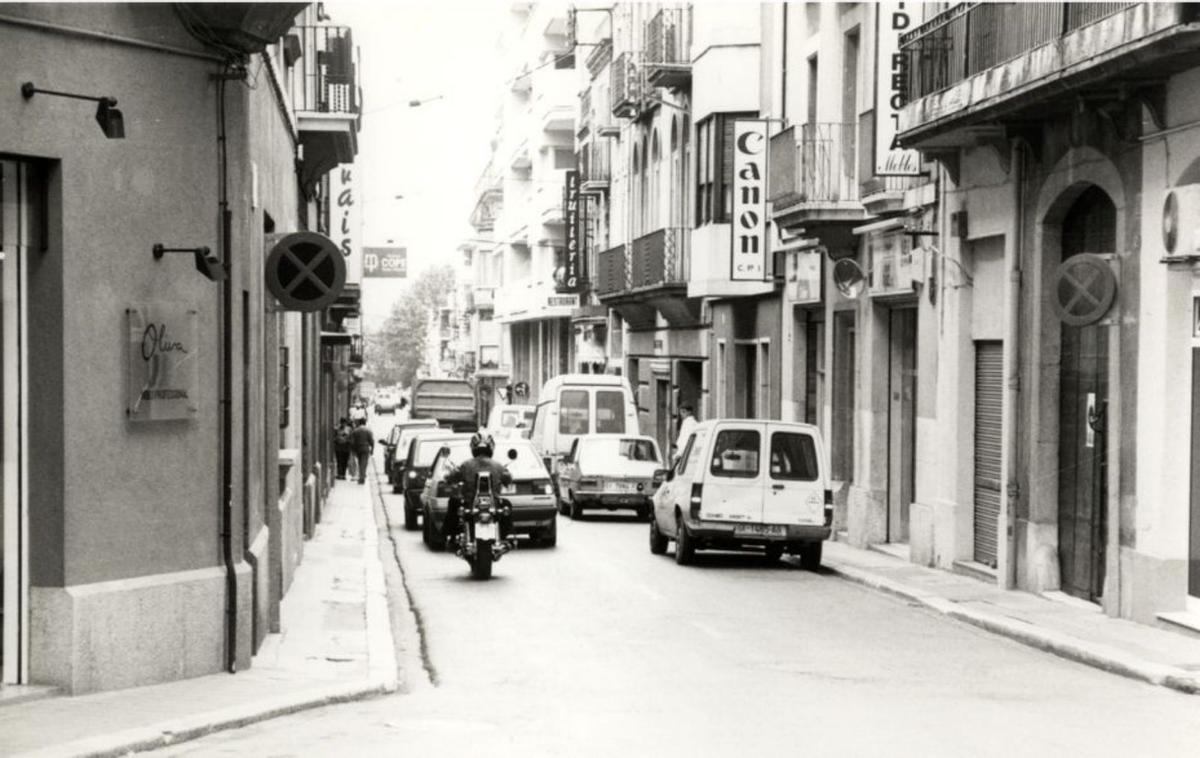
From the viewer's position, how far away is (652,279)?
41625 millimetres

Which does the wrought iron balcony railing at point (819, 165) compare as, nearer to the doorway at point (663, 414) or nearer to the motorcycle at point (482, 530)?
the motorcycle at point (482, 530)

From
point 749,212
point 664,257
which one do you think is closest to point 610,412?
point 664,257

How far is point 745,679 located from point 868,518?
44.3 ft

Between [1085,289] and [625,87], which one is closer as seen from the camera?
[1085,289]

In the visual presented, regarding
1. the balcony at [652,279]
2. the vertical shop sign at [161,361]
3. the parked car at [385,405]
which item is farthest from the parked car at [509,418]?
the parked car at [385,405]

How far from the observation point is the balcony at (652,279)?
3997 centimetres

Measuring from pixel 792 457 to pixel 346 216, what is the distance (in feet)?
59.5

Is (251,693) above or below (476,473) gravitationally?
below

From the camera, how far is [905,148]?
21.5m

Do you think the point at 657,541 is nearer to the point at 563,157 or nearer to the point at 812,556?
the point at 812,556

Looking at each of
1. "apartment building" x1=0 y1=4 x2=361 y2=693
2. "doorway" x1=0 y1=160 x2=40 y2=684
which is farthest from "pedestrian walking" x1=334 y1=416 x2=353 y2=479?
"doorway" x1=0 y1=160 x2=40 y2=684

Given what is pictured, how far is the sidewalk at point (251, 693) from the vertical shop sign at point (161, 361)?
5.84 feet

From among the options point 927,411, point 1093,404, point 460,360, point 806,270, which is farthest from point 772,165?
point 460,360

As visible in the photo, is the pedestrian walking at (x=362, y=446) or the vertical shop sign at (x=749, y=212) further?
the pedestrian walking at (x=362, y=446)
